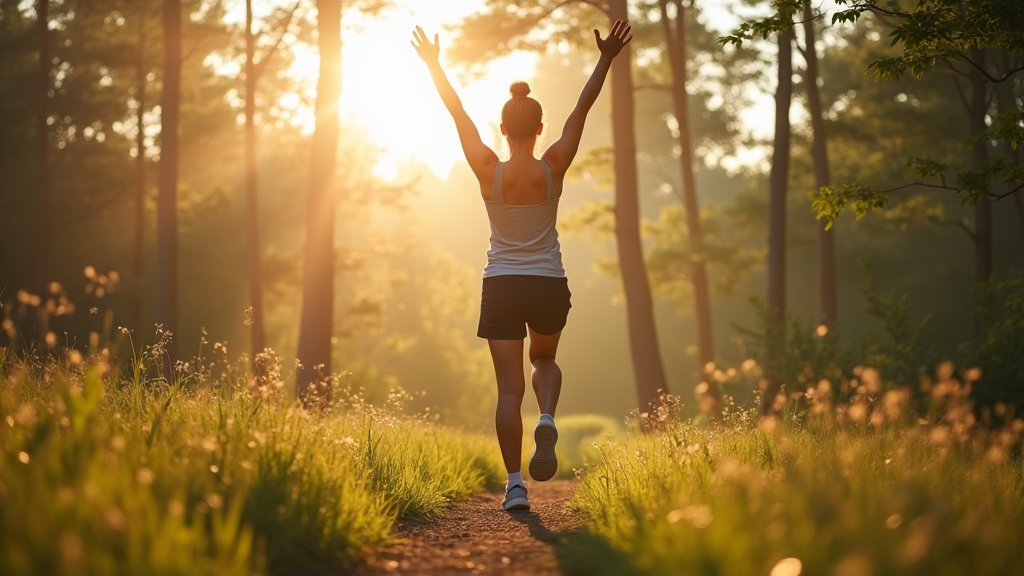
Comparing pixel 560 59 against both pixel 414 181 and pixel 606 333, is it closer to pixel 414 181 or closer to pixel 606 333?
pixel 606 333

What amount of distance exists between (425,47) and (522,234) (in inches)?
49.5

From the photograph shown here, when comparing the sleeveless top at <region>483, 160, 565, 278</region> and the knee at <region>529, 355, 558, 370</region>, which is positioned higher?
the sleeveless top at <region>483, 160, 565, 278</region>

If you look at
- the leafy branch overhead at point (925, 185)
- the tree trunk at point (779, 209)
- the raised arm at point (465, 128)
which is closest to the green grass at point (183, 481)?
the raised arm at point (465, 128)

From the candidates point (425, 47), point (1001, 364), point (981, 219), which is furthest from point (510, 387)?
point (981, 219)

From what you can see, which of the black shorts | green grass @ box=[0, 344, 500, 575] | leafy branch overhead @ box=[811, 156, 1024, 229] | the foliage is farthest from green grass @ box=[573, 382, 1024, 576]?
the foliage

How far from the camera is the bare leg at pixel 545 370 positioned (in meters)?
5.43

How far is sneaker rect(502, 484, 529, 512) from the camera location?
548 cm

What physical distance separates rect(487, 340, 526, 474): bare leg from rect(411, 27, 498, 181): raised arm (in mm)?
974

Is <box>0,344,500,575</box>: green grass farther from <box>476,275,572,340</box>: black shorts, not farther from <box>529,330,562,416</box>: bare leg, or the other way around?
<box>476,275,572,340</box>: black shorts

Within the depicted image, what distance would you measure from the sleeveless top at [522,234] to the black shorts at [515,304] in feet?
0.16

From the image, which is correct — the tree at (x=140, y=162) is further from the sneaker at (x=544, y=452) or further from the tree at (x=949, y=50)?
the sneaker at (x=544, y=452)

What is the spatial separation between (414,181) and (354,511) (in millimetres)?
15822

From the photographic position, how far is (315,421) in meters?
Result: 5.34

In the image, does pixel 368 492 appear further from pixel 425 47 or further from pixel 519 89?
pixel 425 47
